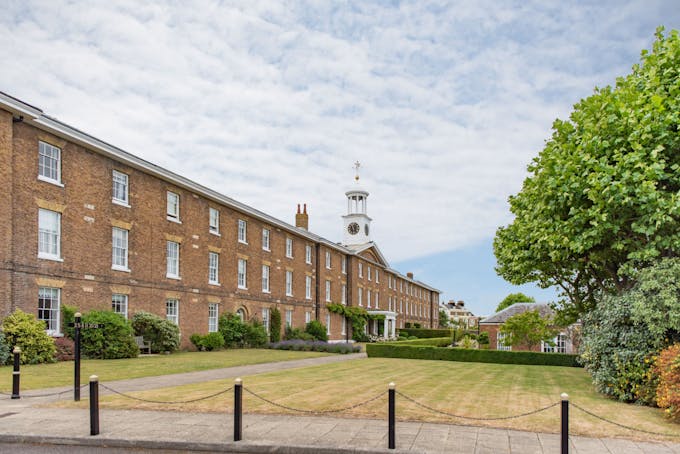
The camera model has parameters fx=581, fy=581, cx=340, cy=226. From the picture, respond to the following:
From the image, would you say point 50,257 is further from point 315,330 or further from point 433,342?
point 433,342

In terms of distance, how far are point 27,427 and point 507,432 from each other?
8023 mm

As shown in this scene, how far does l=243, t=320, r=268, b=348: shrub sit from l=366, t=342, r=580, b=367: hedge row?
24.8 ft

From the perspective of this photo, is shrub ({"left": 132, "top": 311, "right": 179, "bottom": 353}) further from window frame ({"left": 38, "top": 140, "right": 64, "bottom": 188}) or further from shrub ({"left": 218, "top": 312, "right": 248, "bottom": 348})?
window frame ({"left": 38, "top": 140, "right": 64, "bottom": 188})

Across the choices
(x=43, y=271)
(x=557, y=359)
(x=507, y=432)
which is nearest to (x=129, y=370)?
(x=43, y=271)

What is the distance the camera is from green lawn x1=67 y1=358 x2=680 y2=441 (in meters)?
10.8

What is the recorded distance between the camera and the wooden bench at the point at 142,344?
25812mm

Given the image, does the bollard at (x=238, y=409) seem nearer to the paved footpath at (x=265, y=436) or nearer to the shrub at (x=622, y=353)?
the paved footpath at (x=265, y=436)

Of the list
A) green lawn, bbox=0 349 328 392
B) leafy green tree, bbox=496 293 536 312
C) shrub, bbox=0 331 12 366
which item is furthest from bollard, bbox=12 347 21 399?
leafy green tree, bbox=496 293 536 312

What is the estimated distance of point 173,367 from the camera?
802 inches

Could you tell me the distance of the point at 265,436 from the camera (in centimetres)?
918

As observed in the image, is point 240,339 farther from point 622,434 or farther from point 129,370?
point 622,434

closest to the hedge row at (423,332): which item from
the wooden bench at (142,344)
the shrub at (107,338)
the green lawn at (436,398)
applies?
the wooden bench at (142,344)

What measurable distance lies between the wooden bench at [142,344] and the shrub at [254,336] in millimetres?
9115

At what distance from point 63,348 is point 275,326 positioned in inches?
761
